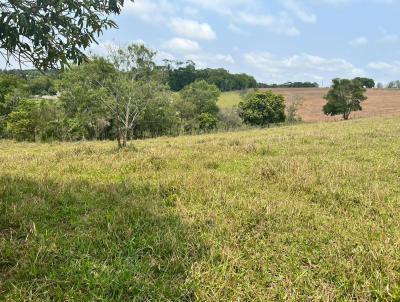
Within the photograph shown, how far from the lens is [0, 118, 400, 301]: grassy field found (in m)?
4.04

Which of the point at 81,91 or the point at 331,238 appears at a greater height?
the point at 81,91

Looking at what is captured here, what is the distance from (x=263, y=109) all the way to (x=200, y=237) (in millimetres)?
61435

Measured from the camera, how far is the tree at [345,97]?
6444cm

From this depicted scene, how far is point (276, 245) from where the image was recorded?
16.6 feet

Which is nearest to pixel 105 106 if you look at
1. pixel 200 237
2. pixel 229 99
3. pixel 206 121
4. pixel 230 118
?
pixel 206 121

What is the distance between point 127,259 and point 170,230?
95cm

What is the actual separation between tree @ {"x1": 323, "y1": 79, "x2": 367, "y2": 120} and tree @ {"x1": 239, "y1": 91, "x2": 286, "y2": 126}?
31.0 ft

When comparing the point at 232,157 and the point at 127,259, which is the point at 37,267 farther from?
the point at 232,157

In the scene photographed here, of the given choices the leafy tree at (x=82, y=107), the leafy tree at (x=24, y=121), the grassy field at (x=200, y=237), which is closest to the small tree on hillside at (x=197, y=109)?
the leafy tree at (x=82, y=107)

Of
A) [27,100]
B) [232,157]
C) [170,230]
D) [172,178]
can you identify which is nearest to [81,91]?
[27,100]

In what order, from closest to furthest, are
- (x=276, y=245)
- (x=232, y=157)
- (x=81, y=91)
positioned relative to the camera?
(x=276, y=245) < (x=232, y=157) < (x=81, y=91)

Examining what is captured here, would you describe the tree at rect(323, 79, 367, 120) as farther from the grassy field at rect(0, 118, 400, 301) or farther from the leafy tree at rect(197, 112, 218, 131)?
the grassy field at rect(0, 118, 400, 301)

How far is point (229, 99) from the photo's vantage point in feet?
354

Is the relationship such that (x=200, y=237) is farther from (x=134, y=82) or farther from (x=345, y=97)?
(x=345, y=97)
